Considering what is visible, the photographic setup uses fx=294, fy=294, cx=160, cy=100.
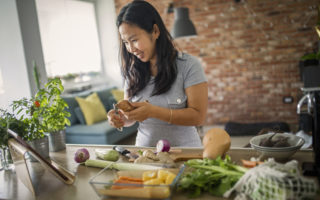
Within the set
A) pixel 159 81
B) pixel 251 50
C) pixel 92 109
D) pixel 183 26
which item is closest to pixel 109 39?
pixel 92 109

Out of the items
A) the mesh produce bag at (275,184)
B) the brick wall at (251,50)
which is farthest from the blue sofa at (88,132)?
the mesh produce bag at (275,184)

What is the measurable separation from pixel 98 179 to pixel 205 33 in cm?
453

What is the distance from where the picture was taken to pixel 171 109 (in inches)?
59.3

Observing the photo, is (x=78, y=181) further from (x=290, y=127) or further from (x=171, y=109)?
(x=290, y=127)

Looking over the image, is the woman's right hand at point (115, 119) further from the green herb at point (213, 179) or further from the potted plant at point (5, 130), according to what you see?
the green herb at point (213, 179)

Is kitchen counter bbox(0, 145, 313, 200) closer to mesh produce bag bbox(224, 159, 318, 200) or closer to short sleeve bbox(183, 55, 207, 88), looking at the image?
mesh produce bag bbox(224, 159, 318, 200)

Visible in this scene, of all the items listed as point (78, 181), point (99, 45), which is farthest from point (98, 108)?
point (78, 181)

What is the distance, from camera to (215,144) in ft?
3.69

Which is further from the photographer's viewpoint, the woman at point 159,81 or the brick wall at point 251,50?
the brick wall at point 251,50

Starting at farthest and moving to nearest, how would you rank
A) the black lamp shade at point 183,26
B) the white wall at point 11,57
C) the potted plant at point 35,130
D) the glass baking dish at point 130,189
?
1. the black lamp shade at point 183,26
2. the white wall at point 11,57
3. the potted plant at point 35,130
4. the glass baking dish at point 130,189

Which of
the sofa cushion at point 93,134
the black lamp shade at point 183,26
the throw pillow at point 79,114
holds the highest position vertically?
the black lamp shade at point 183,26

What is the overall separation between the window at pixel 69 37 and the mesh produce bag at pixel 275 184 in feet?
Result: 14.3

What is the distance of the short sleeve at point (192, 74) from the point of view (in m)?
1.57

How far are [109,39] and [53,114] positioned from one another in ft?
15.4
